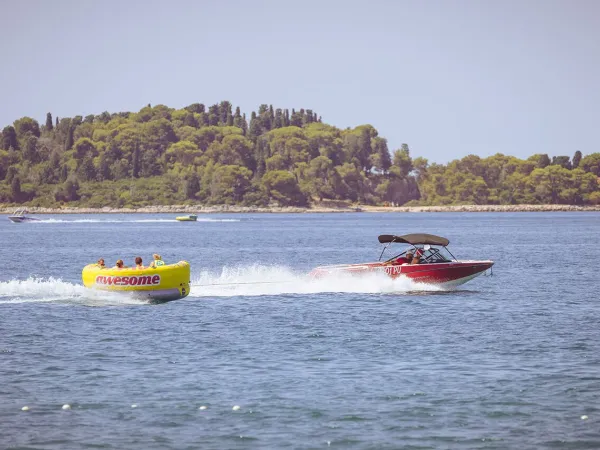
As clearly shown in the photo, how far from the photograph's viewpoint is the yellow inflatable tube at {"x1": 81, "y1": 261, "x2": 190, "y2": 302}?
3853 cm

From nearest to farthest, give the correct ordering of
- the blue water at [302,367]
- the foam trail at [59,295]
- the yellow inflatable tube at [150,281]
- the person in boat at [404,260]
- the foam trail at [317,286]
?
the blue water at [302,367] < the yellow inflatable tube at [150,281] < the foam trail at [59,295] < the person in boat at [404,260] < the foam trail at [317,286]

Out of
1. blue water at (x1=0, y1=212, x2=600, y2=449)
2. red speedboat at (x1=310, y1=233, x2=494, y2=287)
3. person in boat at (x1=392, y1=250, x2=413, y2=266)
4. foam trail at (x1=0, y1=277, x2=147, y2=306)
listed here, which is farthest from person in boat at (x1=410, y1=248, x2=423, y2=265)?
foam trail at (x1=0, y1=277, x2=147, y2=306)

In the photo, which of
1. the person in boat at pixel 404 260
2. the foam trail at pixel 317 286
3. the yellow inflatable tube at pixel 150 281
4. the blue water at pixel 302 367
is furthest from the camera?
the foam trail at pixel 317 286

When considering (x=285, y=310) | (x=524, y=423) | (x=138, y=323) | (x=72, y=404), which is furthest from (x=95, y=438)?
(x=285, y=310)

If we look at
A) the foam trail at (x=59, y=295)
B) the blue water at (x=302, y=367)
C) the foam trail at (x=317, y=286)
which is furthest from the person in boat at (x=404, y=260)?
the foam trail at (x=59, y=295)

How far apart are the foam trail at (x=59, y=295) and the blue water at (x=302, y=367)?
0.08 meters

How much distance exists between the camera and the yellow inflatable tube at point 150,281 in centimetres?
3853

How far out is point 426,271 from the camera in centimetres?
4431

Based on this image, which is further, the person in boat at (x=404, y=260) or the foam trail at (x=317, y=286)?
the foam trail at (x=317, y=286)

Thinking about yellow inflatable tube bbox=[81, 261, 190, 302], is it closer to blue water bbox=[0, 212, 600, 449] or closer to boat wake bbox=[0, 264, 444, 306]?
blue water bbox=[0, 212, 600, 449]

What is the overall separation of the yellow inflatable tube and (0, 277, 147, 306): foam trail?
46 centimetres

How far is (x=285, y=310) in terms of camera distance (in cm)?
3884

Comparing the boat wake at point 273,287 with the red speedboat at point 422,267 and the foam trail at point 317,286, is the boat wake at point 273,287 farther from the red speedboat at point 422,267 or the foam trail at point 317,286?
the red speedboat at point 422,267

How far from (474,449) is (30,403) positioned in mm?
10071
